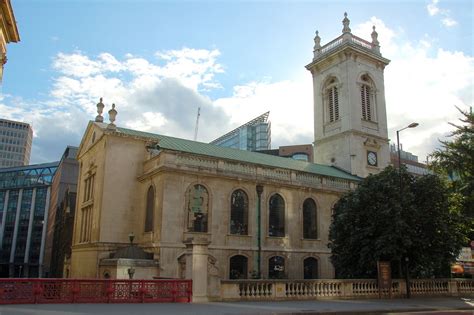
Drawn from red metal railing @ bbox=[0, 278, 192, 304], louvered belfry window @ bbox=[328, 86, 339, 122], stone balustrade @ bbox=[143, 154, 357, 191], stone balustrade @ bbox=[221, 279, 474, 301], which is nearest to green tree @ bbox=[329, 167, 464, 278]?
stone balustrade @ bbox=[221, 279, 474, 301]

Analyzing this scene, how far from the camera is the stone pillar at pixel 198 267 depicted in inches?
728

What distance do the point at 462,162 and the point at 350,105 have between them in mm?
17270

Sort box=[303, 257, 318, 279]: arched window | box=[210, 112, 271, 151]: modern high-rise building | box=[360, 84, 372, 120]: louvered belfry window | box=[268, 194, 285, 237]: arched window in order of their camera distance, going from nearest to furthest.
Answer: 1. box=[268, 194, 285, 237]: arched window
2. box=[303, 257, 318, 279]: arched window
3. box=[360, 84, 372, 120]: louvered belfry window
4. box=[210, 112, 271, 151]: modern high-rise building

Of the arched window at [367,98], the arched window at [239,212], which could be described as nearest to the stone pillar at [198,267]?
the arched window at [239,212]

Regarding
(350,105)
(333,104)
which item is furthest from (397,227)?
(333,104)

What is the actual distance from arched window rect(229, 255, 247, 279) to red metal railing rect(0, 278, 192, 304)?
13325 millimetres

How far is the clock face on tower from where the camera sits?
4749 centimetres

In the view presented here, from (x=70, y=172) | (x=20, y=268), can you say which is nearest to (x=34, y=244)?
(x=20, y=268)

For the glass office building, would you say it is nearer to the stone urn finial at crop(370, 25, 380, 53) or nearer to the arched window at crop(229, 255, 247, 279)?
the stone urn finial at crop(370, 25, 380, 53)

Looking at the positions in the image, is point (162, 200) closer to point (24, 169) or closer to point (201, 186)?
point (201, 186)

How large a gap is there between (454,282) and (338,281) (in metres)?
9.36

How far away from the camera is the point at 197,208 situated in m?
31.1

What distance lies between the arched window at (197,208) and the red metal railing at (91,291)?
39.3 ft

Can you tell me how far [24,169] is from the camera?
4218 inches
